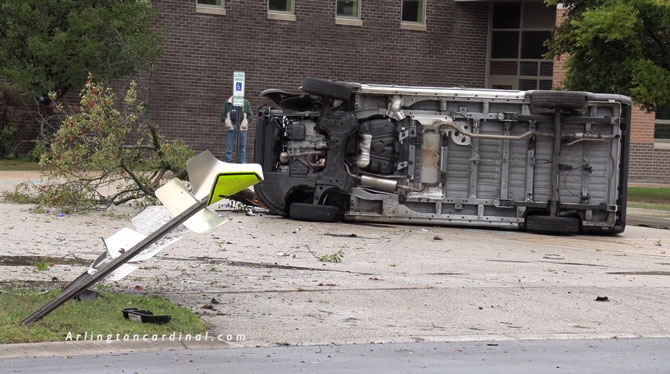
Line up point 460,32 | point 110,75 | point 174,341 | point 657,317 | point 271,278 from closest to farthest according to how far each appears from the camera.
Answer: point 174,341 → point 657,317 → point 271,278 → point 110,75 → point 460,32

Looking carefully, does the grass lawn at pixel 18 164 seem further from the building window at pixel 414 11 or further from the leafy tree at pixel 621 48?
the leafy tree at pixel 621 48

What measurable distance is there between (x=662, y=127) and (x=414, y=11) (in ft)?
28.0

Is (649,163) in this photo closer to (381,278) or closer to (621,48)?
(621,48)

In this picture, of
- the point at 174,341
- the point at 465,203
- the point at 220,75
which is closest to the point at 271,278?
the point at 174,341

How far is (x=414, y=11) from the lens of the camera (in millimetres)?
35812

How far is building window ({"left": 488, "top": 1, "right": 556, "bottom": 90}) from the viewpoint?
36.4 metres

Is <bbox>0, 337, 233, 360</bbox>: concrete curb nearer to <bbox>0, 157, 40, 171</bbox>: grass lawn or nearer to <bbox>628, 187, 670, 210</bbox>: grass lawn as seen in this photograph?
<bbox>628, 187, 670, 210</bbox>: grass lawn

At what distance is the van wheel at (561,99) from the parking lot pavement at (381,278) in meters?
2.06

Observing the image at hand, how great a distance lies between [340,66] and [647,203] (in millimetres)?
11785

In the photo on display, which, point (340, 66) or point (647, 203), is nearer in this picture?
point (647, 203)

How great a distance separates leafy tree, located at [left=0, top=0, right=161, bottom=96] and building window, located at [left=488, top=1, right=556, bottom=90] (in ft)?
43.4

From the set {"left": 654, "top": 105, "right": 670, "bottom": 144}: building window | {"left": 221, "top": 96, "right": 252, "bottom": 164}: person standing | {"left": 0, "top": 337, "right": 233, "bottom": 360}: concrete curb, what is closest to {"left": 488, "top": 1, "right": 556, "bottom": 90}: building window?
{"left": 654, "top": 105, "right": 670, "bottom": 144}: building window

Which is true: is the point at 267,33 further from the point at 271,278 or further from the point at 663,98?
the point at 271,278

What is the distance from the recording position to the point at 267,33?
3391 centimetres
